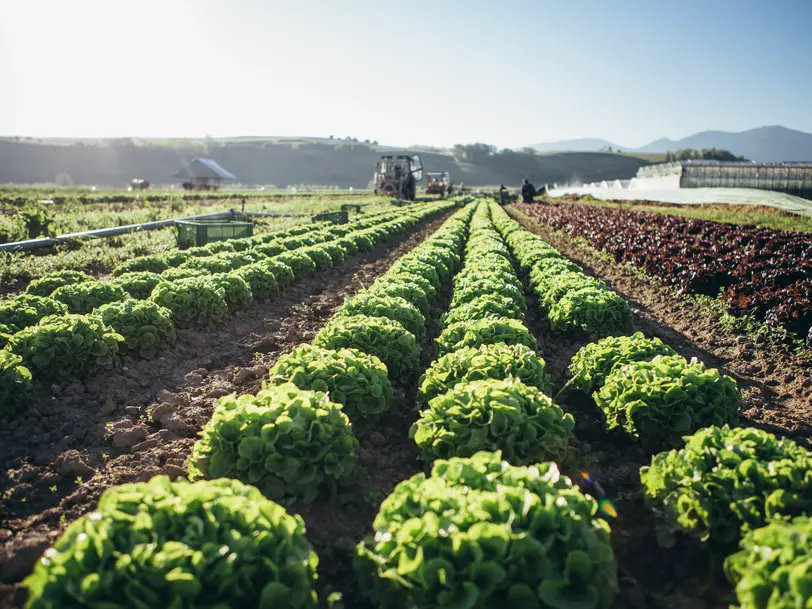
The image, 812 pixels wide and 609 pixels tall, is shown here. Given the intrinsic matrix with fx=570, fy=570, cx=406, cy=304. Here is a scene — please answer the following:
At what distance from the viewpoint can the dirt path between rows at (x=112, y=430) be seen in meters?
4.57

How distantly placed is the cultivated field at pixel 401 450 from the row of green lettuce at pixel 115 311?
0.03 metres

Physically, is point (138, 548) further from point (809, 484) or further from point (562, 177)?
point (562, 177)

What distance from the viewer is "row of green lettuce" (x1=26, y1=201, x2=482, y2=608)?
2.80 m

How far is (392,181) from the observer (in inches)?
1984

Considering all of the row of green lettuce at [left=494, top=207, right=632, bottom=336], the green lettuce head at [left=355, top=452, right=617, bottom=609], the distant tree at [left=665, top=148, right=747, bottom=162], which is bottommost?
the green lettuce head at [left=355, top=452, right=617, bottom=609]

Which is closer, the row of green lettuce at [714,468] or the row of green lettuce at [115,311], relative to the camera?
the row of green lettuce at [714,468]

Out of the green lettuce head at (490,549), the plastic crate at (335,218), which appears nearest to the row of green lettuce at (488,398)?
the green lettuce head at (490,549)

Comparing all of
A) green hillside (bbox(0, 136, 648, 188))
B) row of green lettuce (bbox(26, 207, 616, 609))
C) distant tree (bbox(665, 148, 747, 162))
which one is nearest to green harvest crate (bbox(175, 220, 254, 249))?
row of green lettuce (bbox(26, 207, 616, 609))

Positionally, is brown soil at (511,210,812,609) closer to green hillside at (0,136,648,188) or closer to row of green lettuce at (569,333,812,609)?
row of green lettuce at (569,333,812,609)

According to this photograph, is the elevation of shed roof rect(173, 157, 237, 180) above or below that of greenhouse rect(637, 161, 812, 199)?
above

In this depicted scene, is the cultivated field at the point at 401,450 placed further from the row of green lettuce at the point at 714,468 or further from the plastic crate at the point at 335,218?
the plastic crate at the point at 335,218

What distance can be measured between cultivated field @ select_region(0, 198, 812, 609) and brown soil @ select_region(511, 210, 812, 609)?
0.09ft

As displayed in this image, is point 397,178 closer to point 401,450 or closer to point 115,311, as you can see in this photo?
point 115,311

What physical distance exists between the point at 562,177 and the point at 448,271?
182 metres
